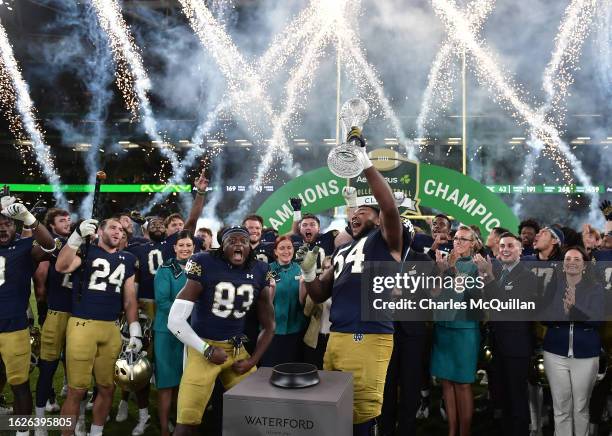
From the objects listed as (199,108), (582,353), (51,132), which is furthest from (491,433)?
(51,132)

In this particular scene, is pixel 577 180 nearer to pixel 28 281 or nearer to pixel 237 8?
pixel 237 8

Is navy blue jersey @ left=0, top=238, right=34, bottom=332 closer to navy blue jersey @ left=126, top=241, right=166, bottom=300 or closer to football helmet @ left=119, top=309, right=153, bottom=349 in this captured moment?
football helmet @ left=119, top=309, right=153, bottom=349

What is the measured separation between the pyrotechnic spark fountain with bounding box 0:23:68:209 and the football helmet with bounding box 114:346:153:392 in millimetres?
22179

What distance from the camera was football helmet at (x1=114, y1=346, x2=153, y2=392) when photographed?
3.96m

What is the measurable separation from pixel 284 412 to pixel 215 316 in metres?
1.57

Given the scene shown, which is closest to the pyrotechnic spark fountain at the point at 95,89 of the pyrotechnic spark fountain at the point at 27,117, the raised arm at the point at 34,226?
the pyrotechnic spark fountain at the point at 27,117

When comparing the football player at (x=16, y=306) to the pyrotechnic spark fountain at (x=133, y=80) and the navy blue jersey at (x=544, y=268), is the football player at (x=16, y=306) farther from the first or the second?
the pyrotechnic spark fountain at (x=133, y=80)

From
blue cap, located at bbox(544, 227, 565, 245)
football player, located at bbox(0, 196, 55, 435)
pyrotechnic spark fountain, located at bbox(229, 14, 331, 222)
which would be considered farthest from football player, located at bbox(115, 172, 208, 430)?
pyrotechnic spark fountain, located at bbox(229, 14, 331, 222)

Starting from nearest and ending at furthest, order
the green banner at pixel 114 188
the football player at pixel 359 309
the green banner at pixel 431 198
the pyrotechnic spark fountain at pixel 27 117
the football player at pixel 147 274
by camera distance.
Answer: the football player at pixel 359 309 < the football player at pixel 147 274 < the green banner at pixel 431 198 < the green banner at pixel 114 188 < the pyrotechnic spark fountain at pixel 27 117

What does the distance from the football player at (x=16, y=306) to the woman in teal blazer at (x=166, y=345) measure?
875 millimetres

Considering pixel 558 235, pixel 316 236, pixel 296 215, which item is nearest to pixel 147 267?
pixel 316 236

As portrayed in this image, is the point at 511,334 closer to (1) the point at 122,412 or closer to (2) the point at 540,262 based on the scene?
(2) the point at 540,262

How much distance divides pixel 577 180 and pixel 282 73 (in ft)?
45.7

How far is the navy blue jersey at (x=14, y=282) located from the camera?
Answer: 3.99 m
